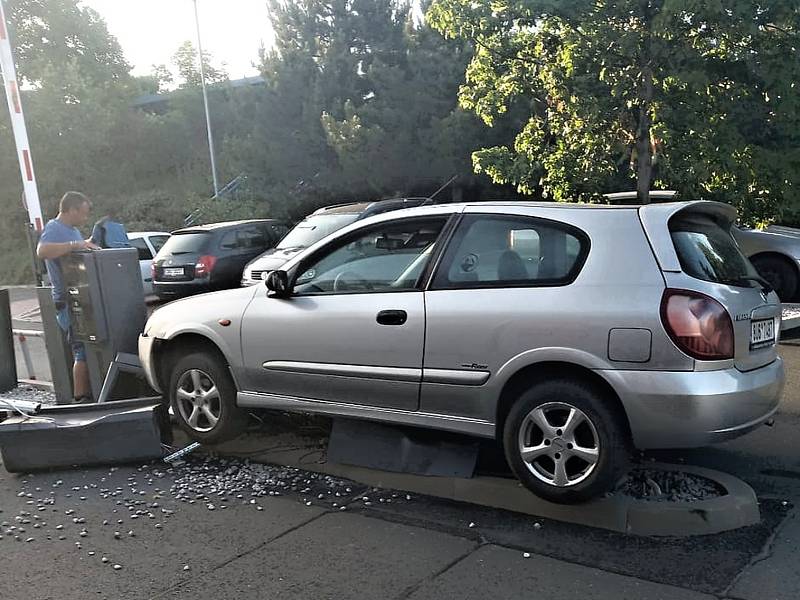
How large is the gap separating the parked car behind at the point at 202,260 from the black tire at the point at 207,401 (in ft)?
23.6

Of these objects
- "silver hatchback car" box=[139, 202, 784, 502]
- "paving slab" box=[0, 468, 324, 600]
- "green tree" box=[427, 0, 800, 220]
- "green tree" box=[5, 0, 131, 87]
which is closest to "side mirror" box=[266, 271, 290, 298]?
"silver hatchback car" box=[139, 202, 784, 502]

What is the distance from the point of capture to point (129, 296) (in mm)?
6094

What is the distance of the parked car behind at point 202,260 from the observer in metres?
12.2

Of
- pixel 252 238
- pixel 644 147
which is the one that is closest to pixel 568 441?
pixel 644 147

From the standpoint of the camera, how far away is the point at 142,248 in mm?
15375

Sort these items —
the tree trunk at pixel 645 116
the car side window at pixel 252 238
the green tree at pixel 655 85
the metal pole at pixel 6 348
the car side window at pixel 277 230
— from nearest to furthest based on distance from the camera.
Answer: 1. the metal pole at pixel 6 348
2. the green tree at pixel 655 85
3. the tree trunk at pixel 645 116
4. the car side window at pixel 252 238
5. the car side window at pixel 277 230

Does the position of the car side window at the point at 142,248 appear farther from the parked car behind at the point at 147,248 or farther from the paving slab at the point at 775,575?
the paving slab at the point at 775,575

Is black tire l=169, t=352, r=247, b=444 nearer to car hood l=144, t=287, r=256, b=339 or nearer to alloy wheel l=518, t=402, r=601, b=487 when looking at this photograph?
car hood l=144, t=287, r=256, b=339

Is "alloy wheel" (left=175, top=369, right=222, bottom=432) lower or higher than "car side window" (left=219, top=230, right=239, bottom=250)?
lower

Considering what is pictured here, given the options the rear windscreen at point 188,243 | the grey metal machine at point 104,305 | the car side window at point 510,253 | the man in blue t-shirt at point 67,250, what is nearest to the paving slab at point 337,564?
the car side window at point 510,253

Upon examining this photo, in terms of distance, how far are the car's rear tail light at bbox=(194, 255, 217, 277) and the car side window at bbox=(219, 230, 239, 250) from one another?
403 millimetres

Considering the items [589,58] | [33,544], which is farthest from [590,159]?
[33,544]

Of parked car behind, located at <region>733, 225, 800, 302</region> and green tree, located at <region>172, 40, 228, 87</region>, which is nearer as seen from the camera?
parked car behind, located at <region>733, 225, 800, 302</region>

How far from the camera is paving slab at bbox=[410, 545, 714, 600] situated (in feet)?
9.86
